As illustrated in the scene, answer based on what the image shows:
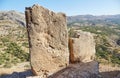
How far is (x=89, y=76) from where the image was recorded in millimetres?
11352

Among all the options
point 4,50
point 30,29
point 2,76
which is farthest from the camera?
point 4,50

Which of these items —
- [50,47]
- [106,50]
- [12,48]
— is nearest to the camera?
[50,47]

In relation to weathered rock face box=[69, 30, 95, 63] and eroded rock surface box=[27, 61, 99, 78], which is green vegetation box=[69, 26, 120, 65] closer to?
weathered rock face box=[69, 30, 95, 63]

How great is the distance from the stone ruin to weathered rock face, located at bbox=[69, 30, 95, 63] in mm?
604

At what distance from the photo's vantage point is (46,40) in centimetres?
1176

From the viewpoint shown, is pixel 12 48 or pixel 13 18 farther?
pixel 13 18

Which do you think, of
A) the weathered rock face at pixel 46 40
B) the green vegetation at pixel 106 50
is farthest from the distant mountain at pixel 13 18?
the weathered rock face at pixel 46 40

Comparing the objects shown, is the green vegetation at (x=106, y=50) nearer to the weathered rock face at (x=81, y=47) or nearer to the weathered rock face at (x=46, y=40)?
the weathered rock face at (x=81, y=47)

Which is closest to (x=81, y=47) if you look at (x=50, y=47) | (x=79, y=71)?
(x=79, y=71)

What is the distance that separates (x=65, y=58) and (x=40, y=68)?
1.48 meters

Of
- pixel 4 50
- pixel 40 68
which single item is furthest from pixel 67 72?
pixel 4 50

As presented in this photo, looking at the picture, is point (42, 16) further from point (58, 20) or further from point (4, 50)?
point (4, 50)

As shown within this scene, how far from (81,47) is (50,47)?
218 centimetres

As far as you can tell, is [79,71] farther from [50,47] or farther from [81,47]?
[81,47]
